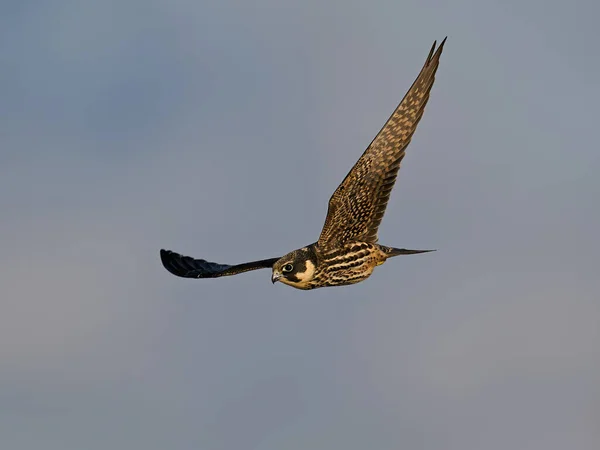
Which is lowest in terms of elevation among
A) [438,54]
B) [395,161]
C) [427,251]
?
[427,251]

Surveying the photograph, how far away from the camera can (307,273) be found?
26.4 metres

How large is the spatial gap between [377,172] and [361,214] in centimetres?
109

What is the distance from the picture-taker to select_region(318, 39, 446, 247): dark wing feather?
Result: 2627 centimetres

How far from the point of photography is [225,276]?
3014 centimetres

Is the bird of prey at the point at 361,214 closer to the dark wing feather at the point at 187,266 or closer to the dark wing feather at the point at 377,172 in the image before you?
the dark wing feather at the point at 377,172

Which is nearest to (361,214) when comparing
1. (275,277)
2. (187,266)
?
(275,277)

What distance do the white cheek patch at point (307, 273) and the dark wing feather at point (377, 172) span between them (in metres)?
0.73

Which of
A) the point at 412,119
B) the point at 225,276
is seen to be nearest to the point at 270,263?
the point at 225,276

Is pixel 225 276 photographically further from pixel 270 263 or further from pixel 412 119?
pixel 412 119

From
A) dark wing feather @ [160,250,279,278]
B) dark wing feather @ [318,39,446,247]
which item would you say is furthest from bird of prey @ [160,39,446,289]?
dark wing feather @ [160,250,279,278]

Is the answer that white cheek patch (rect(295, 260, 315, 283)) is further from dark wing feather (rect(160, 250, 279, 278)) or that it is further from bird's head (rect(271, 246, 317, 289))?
dark wing feather (rect(160, 250, 279, 278))

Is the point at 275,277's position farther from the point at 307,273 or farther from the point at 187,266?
the point at 187,266

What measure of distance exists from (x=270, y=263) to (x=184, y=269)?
5281 mm

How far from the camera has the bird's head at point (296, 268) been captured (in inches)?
1035
